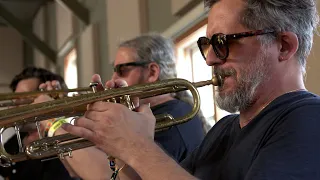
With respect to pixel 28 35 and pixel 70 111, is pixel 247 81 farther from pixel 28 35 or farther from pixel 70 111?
pixel 28 35

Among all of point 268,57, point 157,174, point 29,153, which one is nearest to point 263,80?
point 268,57

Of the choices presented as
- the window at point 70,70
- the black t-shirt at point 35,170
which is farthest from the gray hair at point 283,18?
the window at point 70,70

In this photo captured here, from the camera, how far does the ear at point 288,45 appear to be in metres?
1.19

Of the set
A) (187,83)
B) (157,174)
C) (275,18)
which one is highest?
(275,18)

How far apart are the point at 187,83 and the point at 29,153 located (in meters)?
0.42

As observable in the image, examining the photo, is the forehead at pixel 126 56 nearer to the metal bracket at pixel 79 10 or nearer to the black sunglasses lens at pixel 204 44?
the black sunglasses lens at pixel 204 44

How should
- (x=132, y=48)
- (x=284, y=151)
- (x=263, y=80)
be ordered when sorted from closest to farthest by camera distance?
(x=284, y=151) < (x=263, y=80) < (x=132, y=48)

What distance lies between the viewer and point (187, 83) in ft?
4.29

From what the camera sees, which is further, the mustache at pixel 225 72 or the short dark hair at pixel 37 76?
the short dark hair at pixel 37 76

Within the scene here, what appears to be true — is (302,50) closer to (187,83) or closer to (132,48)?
(187,83)

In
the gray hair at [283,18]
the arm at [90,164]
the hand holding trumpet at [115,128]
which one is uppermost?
the gray hair at [283,18]

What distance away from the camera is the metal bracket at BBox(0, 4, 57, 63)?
5332 mm

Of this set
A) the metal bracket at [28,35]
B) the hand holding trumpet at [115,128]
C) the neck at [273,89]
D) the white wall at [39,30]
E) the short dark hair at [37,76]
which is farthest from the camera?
the white wall at [39,30]

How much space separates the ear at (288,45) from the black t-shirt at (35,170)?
3.89ft
